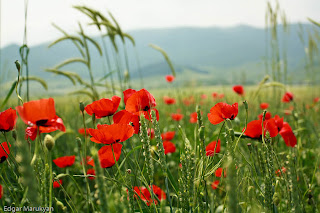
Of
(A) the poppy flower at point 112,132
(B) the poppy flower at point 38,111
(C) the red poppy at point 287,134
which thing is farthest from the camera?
(C) the red poppy at point 287,134

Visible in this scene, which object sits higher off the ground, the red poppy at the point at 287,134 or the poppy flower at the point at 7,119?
the poppy flower at the point at 7,119

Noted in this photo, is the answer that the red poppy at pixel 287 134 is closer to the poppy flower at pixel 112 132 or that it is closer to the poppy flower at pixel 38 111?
the poppy flower at pixel 112 132

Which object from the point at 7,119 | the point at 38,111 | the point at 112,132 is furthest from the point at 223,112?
the point at 7,119

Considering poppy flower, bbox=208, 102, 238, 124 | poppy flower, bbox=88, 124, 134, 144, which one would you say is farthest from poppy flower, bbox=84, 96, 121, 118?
poppy flower, bbox=208, 102, 238, 124

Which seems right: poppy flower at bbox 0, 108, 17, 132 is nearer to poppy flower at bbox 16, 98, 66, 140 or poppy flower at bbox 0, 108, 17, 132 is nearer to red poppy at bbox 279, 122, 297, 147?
poppy flower at bbox 16, 98, 66, 140

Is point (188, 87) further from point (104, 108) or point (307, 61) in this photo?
point (104, 108)

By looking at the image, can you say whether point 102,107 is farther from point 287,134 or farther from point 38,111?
point 287,134

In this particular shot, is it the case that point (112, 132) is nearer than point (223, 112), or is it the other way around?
point (112, 132)

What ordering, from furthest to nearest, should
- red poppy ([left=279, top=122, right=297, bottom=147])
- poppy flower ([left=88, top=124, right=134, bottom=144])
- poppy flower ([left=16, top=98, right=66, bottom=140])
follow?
1. red poppy ([left=279, top=122, right=297, bottom=147])
2. poppy flower ([left=88, top=124, right=134, bottom=144])
3. poppy flower ([left=16, top=98, right=66, bottom=140])

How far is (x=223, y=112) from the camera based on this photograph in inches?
33.1

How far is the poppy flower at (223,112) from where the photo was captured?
831mm

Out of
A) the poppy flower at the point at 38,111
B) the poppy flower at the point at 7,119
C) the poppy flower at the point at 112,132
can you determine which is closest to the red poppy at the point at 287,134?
the poppy flower at the point at 112,132

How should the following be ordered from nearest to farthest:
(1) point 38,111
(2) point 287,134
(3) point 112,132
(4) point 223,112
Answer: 1. (1) point 38,111
2. (3) point 112,132
3. (4) point 223,112
4. (2) point 287,134

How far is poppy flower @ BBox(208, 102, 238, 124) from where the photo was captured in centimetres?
83
